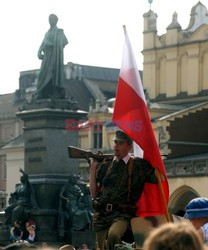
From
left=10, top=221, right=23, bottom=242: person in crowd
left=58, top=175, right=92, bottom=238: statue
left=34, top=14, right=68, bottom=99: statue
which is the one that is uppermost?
left=34, top=14, right=68, bottom=99: statue

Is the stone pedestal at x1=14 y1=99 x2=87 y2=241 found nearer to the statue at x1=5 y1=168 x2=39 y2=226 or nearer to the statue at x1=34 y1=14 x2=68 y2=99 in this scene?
the statue at x1=5 y1=168 x2=39 y2=226

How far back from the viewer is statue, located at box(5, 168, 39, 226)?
2573 centimetres

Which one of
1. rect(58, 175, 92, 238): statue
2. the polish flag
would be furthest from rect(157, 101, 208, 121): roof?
the polish flag

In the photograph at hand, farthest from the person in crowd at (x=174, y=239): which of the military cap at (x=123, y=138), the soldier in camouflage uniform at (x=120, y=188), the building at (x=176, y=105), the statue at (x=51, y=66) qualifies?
the building at (x=176, y=105)

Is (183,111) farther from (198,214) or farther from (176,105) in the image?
(198,214)

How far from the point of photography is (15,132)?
97.7 meters

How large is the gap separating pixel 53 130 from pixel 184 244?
20354 millimetres

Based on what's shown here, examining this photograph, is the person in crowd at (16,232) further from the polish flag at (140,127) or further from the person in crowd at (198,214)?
the person in crowd at (198,214)

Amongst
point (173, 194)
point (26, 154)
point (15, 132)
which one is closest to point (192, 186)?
point (173, 194)

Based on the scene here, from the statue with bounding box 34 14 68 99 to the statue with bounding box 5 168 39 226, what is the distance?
2282 mm

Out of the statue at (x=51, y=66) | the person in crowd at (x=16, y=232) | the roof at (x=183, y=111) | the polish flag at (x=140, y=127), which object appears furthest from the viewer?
the roof at (x=183, y=111)

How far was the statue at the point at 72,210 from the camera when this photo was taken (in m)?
25.7

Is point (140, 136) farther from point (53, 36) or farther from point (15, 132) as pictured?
point (15, 132)

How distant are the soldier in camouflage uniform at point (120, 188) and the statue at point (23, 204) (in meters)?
14.0
